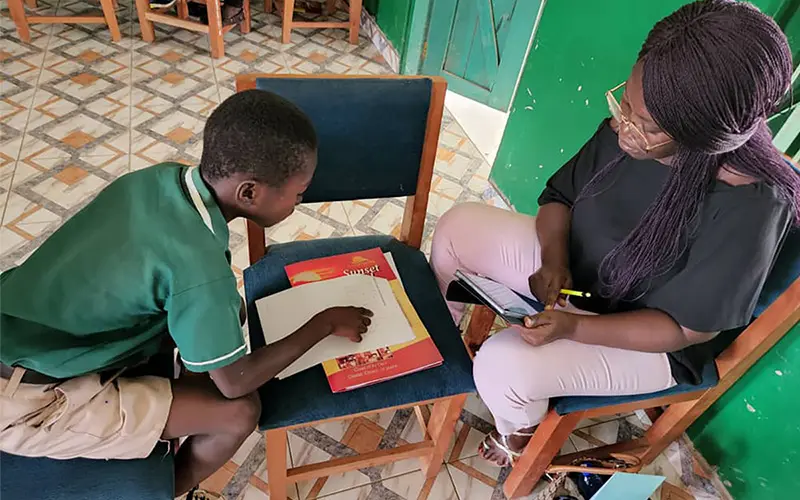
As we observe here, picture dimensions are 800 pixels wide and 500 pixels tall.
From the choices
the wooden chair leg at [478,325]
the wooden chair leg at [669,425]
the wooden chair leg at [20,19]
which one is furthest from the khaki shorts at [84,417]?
the wooden chair leg at [20,19]

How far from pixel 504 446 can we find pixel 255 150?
0.96 metres

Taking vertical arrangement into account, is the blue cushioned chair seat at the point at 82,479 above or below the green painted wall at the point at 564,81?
below

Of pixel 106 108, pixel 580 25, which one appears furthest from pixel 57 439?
pixel 106 108

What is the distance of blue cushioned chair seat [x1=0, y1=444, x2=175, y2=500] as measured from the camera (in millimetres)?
854

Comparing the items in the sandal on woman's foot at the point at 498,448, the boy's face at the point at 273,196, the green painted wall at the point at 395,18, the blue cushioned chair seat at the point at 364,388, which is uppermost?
the boy's face at the point at 273,196

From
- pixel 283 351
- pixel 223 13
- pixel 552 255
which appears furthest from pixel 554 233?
pixel 223 13

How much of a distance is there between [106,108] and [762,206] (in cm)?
253

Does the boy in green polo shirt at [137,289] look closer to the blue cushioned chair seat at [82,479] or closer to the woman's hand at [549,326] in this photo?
the blue cushioned chair seat at [82,479]

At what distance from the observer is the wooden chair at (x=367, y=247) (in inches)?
39.9

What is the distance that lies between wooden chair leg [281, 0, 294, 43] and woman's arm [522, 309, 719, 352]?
270 centimetres

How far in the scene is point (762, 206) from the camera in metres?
0.92

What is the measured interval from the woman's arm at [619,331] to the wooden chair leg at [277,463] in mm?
509

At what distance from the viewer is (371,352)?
107 centimetres

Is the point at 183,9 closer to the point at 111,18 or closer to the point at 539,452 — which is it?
the point at 111,18
